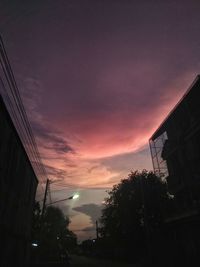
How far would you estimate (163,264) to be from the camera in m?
27.8

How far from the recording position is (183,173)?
101ft

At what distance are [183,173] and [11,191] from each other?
65.8ft

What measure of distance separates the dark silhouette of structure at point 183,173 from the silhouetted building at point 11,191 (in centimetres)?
1568

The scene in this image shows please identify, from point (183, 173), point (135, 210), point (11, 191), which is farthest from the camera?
point (135, 210)

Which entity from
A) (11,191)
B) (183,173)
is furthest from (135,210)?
(11,191)

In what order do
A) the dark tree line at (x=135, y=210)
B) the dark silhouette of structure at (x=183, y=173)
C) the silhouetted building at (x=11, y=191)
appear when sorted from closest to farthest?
the silhouetted building at (x=11, y=191) → the dark silhouette of structure at (x=183, y=173) → the dark tree line at (x=135, y=210)

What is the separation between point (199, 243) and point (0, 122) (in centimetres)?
2266

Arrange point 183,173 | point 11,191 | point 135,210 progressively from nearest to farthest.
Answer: point 11,191, point 183,173, point 135,210

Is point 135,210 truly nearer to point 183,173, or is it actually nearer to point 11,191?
point 183,173

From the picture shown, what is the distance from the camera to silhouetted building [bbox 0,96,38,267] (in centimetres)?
1528

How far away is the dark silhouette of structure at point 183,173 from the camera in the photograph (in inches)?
1099

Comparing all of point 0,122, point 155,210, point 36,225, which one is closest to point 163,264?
point 155,210

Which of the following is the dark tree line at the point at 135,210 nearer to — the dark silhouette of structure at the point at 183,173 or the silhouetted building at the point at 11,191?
the dark silhouette of structure at the point at 183,173

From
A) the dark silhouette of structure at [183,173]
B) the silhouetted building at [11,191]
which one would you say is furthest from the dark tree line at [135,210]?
the silhouetted building at [11,191]
